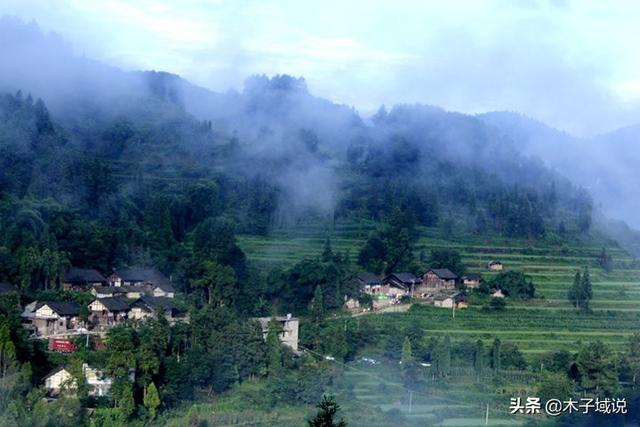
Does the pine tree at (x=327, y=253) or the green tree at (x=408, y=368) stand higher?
the pine tree at (x=327, y=253)

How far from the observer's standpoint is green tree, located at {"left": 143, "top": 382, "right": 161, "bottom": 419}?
13300 millimetres

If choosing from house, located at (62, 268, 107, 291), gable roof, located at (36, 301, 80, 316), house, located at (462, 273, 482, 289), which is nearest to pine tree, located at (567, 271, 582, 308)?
house, located at (462, 273, 482, 289)

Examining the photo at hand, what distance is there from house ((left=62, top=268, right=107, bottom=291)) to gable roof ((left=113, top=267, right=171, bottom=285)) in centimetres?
35

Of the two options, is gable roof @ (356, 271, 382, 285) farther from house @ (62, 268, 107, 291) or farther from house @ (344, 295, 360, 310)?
house @ (62, 268, 107, 291)

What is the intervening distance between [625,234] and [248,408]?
634 inches

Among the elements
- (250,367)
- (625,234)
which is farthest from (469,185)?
(250,367)

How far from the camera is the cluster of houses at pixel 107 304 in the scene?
15.9 meters

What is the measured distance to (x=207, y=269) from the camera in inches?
715

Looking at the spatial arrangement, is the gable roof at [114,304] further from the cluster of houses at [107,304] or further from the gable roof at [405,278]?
the gable roof at [405,278]

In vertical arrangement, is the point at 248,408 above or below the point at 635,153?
below

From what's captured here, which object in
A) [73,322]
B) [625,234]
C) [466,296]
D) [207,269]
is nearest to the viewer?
[73,322]

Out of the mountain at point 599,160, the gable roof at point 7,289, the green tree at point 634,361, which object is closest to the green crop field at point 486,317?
the green tree at point 634,361

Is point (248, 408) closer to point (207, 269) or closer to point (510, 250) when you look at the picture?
point (207, 269)

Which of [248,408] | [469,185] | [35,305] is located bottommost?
[248,408]
